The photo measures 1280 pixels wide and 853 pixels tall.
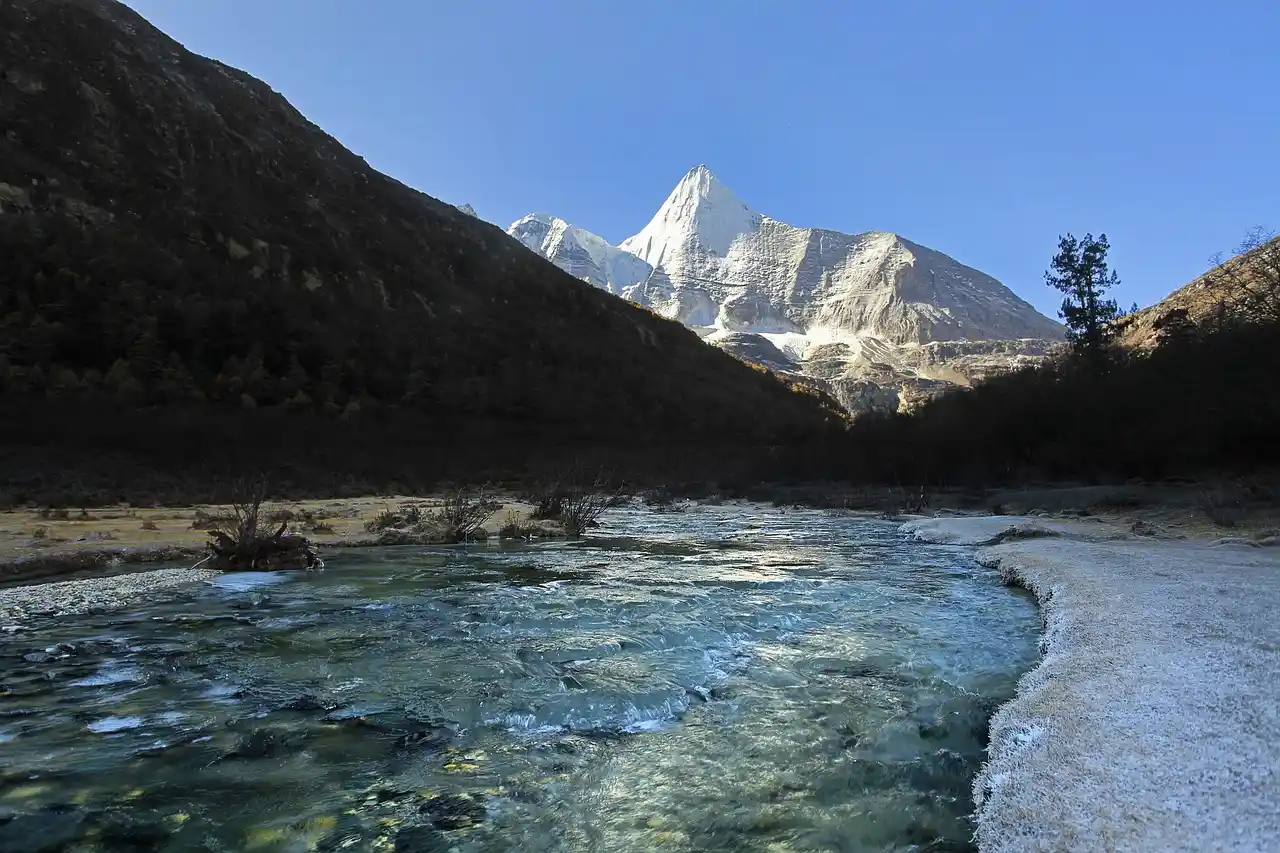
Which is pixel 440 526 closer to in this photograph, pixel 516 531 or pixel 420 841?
pixel 516 531

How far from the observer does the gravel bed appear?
25.5 ft

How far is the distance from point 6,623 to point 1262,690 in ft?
32.9

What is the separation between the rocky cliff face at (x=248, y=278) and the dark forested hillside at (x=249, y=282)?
0.50ft

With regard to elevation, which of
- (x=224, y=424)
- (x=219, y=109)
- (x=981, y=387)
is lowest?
(x=224, y=424)

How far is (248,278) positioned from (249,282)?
1.37 feet

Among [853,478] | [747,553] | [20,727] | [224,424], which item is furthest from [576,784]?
[853,478]

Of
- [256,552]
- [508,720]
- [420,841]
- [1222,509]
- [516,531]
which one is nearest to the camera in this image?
[420,841]

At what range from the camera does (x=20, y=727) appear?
439 centimetres

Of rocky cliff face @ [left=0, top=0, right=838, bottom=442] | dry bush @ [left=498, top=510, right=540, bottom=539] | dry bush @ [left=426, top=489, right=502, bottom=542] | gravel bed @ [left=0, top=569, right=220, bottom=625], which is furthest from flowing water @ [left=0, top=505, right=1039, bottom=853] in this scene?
rocky cliff face @ [left=0, top=0, right=838, bottom=442]

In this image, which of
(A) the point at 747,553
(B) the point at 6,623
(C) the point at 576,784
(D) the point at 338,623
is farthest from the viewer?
(A) the point at 747,553

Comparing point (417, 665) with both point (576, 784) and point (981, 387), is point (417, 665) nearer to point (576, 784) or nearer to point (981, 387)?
point (576, 784)

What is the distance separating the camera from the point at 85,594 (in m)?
8.66

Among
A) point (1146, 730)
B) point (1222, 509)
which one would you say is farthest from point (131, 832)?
point (1222, 509)

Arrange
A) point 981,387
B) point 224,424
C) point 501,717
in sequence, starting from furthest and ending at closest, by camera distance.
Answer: point 981,387 < point 224,424 < point 501,717
